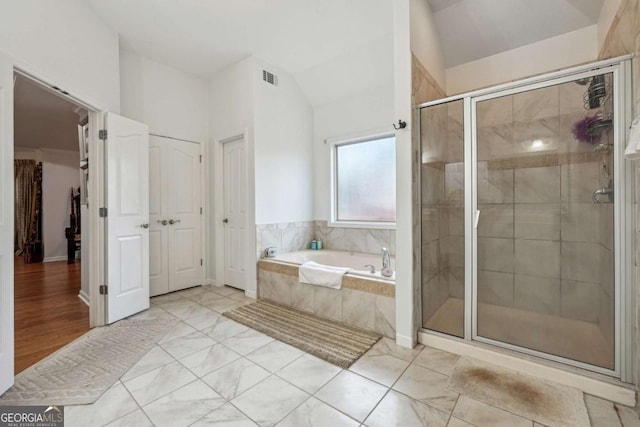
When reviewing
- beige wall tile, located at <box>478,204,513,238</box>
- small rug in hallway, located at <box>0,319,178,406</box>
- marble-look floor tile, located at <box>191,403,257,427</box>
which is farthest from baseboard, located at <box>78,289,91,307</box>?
beige wall tile, located at <box>478,204,513,238</box>

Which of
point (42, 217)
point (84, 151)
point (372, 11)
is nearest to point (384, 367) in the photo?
point (372, 11)

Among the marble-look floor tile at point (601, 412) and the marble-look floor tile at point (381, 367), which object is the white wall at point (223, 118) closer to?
Answer: the marble-look floor tile at point (381, 367)

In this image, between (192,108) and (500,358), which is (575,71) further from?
(192,108)

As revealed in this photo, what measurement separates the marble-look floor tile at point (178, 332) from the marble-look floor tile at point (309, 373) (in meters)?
1.06

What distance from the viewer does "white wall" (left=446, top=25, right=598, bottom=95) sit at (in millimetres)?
2209

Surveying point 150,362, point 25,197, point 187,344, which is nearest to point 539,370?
point 187,344

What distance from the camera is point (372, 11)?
2.50 m

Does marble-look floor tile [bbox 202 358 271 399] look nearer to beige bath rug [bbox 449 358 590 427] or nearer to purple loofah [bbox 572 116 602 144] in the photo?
beige bath rug [bbox 449 358 590 427]

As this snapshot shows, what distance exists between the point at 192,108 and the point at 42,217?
198 inches

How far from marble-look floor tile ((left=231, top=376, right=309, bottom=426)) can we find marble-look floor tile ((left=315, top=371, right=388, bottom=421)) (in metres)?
0.14

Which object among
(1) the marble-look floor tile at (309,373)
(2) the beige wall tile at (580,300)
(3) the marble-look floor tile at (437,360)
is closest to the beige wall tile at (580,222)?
(2) the beige wall tile at (580,300)

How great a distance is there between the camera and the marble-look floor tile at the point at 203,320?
8.10 feet

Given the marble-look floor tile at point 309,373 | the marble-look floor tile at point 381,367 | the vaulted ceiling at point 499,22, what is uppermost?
the vaulted ceiling at point 499,22

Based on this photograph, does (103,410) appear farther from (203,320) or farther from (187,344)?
(203,320)
